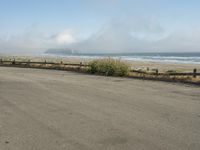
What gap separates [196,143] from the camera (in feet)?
23.4

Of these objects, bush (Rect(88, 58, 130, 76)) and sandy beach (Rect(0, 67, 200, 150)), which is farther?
bush (Rect(88, 58, 130, 76))

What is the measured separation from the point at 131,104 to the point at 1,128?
4982 mm

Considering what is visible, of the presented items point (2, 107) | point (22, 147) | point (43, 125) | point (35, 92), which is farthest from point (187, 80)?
point (22, 147)

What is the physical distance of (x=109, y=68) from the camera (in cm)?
3038

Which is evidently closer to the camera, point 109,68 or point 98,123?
point 98,123

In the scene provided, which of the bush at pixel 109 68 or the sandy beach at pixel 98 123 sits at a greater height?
the bush at pixel 109 68

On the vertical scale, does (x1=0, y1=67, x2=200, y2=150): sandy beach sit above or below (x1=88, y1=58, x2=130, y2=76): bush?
below

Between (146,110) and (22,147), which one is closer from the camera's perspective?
A: (22,147)

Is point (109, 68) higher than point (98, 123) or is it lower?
higher

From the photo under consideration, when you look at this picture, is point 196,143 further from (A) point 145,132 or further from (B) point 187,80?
(B) point 187,80

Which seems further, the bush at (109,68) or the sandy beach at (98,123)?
the bush at (109,68)

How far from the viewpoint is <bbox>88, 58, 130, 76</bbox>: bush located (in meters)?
29.3

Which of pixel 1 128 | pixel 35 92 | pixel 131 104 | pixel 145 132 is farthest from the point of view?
pixel 35 92

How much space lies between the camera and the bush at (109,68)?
29.3m
